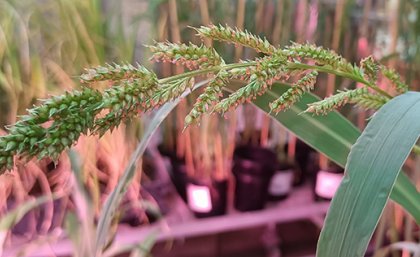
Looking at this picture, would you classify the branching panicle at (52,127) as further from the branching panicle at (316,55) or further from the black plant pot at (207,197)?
the black plant pot at (207,197)

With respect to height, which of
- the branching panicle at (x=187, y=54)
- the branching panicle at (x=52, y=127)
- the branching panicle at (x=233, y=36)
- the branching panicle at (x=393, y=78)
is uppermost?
the branching panicle at (x=233, y=36)

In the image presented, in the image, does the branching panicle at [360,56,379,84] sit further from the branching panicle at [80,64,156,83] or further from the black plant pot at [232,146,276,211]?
the black plant pot at [232,146,276,211]

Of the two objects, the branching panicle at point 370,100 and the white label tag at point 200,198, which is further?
the white label tag at point 200,198

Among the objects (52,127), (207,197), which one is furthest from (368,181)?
(207,197)

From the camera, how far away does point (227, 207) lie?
3.60 feet

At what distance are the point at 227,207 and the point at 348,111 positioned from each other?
1.18 ft

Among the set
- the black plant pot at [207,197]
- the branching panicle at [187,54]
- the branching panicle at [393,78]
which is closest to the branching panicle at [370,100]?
the branching panicle at [393,78]

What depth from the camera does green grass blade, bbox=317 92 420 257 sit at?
246 mm

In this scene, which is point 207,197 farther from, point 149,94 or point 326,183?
point 149,94

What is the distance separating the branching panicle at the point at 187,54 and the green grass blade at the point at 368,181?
9cm

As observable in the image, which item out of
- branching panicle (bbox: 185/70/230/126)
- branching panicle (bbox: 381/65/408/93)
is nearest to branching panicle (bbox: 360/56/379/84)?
branching panicle (bbox: 381/65/408/93)

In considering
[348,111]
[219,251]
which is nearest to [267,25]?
[348,111]

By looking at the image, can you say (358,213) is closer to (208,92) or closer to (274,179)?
(208,92)

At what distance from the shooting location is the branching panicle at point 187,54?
9.6 inches
